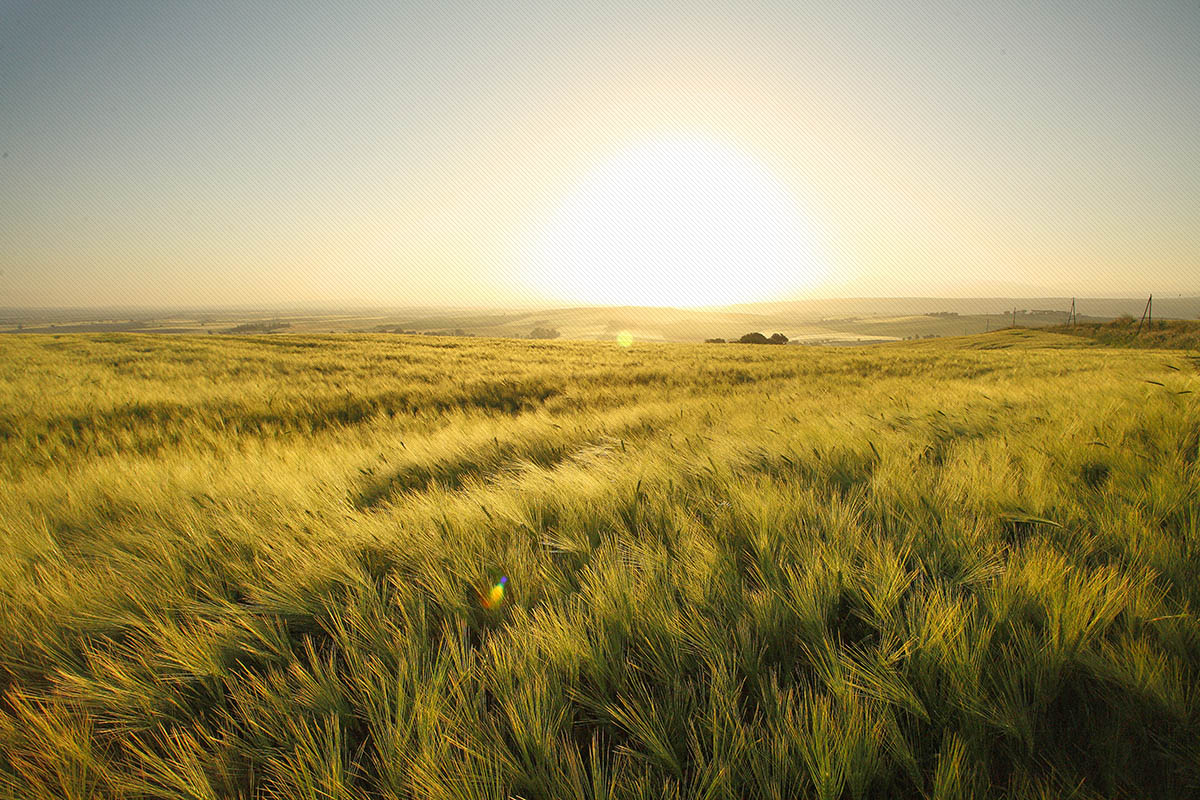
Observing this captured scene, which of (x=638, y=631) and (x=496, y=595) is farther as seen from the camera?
(x=496, y=595)

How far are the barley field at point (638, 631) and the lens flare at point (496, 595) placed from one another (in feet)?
0.03

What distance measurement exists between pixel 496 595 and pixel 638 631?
54 cm

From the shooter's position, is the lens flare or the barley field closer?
the barley field

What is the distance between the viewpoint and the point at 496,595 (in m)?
1.47

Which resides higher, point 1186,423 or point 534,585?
point 1186,423

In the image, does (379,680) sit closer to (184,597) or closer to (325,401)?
(184,597)

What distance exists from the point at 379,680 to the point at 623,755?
60 cm

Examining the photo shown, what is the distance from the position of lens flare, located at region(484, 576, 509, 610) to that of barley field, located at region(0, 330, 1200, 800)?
0.01 metres

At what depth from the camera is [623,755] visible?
0.92m

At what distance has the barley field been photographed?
85 cm

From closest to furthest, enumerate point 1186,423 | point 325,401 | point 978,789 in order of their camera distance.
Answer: point 978,789
point 1186,423
point 325,401

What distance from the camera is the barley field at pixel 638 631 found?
852 mm

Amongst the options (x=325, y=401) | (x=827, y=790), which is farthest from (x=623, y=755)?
(x=325, y=401)

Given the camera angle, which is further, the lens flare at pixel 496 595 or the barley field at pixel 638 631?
the lens flare at pixel 496 595
